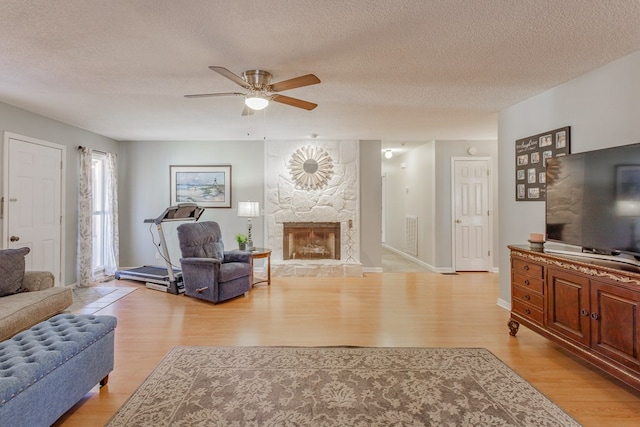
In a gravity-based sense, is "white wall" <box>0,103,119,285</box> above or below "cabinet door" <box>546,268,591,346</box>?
above

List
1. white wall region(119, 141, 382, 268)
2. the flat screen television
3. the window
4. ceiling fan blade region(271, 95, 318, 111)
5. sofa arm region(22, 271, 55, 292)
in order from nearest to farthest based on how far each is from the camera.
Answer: the flat screen television → ceiling fan blade region(271, 95, 318, 111) → sofa arm region(22, 271, 55, 292) → the window → white wall region(119, 141, 382, 268)

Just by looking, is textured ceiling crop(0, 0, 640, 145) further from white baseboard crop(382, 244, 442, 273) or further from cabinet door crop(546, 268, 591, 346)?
white baseboard crop(382, 244, 442, 273)

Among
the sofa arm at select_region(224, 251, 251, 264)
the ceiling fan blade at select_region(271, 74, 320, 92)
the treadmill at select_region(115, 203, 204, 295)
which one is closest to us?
the ceiling fan blade at select_region(271, 74, 320, 92)

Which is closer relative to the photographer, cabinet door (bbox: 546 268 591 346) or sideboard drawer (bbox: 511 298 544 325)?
cabinet door (bbox: 546 268 591 346)

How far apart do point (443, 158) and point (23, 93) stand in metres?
6.41

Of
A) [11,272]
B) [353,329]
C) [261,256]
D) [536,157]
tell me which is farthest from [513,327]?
[11,272]

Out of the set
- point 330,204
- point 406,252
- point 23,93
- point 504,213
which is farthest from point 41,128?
point 406,252

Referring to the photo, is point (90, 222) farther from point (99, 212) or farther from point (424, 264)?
point (424, 264)

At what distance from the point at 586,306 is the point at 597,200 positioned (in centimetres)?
82

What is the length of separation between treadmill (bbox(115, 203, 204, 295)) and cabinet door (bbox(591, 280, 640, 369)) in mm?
4801

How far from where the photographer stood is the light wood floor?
217 centimetres

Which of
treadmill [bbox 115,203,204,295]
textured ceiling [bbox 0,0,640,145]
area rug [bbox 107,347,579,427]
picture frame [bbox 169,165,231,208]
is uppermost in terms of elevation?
textured ceiling [bbox 0,0,640,145]

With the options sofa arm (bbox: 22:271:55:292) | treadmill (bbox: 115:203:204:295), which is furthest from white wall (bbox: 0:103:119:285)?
sofa arm (bbox: 22:271:55:292)

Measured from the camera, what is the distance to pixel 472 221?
20.1ft
